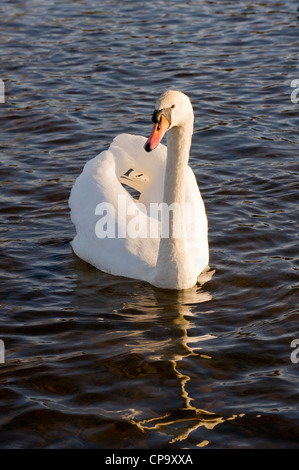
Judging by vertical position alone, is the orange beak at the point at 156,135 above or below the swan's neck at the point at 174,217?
above

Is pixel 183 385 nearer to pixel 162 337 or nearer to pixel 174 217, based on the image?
pixel 162 337

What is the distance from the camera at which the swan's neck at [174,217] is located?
7.55m

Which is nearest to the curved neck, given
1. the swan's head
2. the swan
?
the swan

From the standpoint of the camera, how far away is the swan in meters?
7.52

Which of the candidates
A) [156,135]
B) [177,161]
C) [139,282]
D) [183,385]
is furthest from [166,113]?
[183,385]

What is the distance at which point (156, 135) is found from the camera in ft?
23.1

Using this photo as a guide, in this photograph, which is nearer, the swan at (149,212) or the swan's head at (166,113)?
the swan's head at (166,113)

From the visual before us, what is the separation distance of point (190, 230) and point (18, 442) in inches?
120

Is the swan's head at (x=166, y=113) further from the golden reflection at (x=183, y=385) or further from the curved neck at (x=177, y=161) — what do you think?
the golden reflection at (x=183, y=385)

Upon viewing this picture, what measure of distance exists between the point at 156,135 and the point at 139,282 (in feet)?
5.35

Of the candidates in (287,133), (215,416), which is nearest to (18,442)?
(215,416)

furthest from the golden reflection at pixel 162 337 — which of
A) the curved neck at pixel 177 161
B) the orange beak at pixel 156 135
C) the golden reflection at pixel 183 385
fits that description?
the orange beak at pixel 156 135

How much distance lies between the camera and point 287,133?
11.5 metres

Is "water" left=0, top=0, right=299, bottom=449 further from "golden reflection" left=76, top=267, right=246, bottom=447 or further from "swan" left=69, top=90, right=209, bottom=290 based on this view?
"swan" left=69, top=90, right=209, bottom=290
